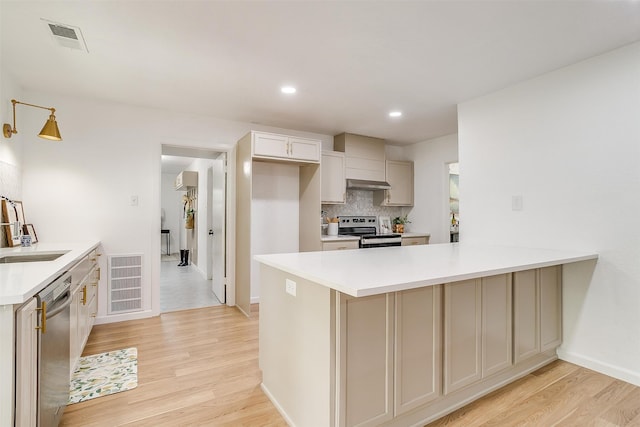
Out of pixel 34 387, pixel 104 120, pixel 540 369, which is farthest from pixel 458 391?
pixel 104 120

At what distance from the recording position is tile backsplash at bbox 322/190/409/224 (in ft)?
16.3

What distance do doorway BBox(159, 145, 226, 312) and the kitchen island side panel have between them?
2.31 m

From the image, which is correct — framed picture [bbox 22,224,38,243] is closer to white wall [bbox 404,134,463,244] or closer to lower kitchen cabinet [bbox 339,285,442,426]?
lower kitchen cabinet [bbox 339,285,442,426]

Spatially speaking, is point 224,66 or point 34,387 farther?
point 224,66

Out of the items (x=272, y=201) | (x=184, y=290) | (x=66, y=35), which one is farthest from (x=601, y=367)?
(x=184, y=290)

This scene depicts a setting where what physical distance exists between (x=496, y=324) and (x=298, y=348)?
4.40 feet

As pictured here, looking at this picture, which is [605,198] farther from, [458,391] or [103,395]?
[103,395]

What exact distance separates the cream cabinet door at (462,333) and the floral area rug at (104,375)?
6.93ft

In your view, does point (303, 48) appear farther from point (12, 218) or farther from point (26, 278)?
point (12, 218)

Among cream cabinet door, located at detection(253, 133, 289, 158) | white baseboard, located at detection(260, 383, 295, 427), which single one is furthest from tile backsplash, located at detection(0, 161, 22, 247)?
white baseboard, located at detection(260, 383, 295, 427)

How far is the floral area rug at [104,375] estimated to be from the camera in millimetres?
2078

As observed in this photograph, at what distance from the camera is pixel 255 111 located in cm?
371

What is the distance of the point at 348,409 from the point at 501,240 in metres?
2.36

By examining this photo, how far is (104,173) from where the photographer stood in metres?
3.42
